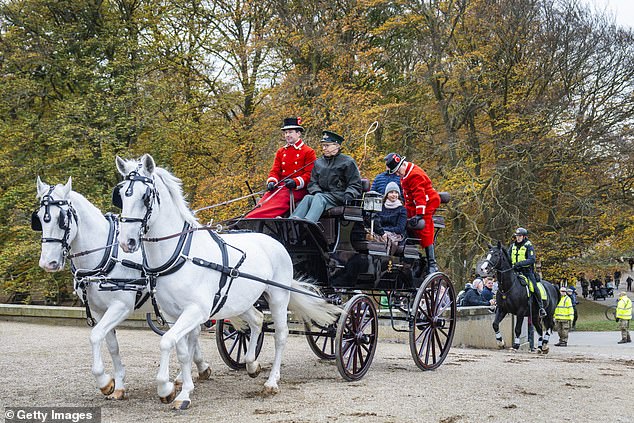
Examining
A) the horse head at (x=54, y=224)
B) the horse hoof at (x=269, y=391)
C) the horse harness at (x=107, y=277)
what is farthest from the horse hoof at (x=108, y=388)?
the horse hoof at (x=269, y=391)

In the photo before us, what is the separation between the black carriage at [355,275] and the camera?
29.6 feet

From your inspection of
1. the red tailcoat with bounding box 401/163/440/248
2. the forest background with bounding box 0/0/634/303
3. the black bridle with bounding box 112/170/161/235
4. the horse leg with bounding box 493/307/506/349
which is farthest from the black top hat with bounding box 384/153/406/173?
the forest background with bounding box 0/0/634/303

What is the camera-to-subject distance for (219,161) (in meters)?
25.4

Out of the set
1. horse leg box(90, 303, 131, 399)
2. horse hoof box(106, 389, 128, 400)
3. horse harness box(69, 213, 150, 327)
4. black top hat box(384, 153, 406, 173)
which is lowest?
horse hoof box(106, 389, 128, 400)

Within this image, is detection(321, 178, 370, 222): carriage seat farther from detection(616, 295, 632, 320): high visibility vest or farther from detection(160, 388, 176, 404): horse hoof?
detection(616, 295, 632, 320): high visibility vest

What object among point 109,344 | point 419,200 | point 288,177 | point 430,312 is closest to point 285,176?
point 288,177

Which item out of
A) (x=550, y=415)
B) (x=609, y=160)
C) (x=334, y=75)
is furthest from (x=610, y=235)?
(x=550, y=415)

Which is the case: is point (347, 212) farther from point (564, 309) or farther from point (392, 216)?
point (564, 309)

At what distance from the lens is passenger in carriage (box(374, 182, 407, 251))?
1005cm

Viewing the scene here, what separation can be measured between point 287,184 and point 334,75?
50.0 feet

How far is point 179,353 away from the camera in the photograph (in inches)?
285

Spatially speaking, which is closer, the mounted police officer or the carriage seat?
the carriage seat

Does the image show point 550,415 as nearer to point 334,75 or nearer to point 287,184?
point 287,184

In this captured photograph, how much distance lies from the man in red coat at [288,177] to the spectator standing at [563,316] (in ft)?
38.0
